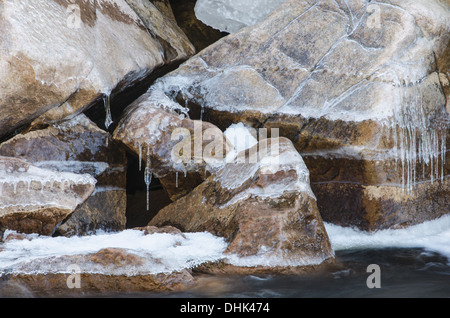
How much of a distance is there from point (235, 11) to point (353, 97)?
6.40ft

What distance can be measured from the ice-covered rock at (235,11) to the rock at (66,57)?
0.97 metres

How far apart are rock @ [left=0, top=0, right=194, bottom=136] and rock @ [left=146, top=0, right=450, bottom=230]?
82cm

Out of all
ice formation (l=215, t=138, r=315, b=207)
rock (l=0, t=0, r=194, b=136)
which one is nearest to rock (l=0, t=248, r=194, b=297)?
ice formation (l=215, t=138, r=315, b=207)

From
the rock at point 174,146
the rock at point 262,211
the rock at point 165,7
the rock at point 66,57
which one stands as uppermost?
the rock at point 165,7

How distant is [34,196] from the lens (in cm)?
436

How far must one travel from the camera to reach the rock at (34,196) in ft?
14.1

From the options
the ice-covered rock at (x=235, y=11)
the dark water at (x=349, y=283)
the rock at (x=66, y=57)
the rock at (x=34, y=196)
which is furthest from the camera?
the ice-covered rock at (x=235, y=11)

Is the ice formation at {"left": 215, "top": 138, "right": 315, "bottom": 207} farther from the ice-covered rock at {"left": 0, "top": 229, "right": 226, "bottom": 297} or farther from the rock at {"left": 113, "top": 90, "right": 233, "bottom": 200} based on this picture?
the ice-covered rock at {"left": 0, "top": 229, "right": 226, "bottom": 297}

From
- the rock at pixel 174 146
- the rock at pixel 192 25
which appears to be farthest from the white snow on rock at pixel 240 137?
the rock at pixel 192 25

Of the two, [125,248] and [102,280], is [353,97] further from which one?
[102,280]

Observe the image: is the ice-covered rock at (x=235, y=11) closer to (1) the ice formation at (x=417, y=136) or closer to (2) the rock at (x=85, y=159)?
(1) the ice formation at (x=417, y=136)

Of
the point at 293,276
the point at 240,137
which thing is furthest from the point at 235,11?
the point at 293,276
